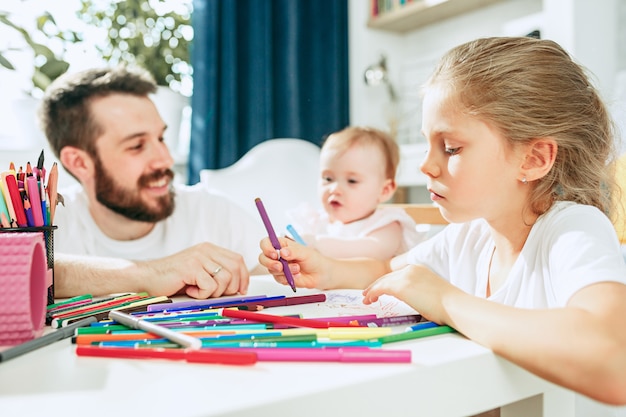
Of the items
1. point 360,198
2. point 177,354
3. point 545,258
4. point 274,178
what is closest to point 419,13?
point 274,178

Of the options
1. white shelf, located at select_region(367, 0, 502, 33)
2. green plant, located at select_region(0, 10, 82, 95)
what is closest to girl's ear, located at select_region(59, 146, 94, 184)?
green plant, located at select_region(0, 10, 82, 95)

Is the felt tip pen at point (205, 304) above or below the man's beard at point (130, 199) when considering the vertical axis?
below

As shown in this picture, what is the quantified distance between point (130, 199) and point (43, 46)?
0.96m

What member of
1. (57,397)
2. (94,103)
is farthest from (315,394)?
(94,103)

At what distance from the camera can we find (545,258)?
2.54 feet

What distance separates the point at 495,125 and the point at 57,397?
26.4 inches

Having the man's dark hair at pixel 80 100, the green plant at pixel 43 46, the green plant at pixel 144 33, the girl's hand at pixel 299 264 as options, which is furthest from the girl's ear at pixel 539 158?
the green plant at pixel 144 33

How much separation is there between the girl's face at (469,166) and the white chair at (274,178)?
59.6 inches

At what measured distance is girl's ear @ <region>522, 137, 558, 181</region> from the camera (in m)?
0.85

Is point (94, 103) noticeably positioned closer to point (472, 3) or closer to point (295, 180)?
point (295, 180)

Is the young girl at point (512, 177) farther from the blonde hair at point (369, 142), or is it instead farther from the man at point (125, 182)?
the man at point (125, 182)

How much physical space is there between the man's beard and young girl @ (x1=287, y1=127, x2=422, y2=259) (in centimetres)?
Answer: 39

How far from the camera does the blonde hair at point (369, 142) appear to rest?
166cm

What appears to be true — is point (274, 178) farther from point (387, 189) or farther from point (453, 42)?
point (453, 42)
